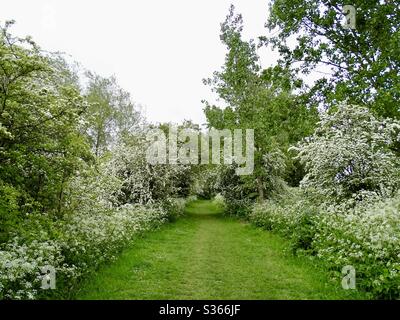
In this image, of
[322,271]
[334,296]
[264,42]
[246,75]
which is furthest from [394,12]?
[334,296]

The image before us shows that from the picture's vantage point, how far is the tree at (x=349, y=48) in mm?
15297

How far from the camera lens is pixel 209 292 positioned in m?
8.45

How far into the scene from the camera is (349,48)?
17.2 m

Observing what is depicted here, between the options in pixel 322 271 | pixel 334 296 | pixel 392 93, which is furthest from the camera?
pixel 392 93

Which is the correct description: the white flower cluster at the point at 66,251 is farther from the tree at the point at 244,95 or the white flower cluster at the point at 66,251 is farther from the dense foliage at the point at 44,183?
the tree at the point at 244,95

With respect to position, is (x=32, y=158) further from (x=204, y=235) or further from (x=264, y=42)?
(x=264, y=42)

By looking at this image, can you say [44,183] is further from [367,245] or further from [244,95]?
[244,95]

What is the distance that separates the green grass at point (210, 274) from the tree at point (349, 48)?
6.93 m

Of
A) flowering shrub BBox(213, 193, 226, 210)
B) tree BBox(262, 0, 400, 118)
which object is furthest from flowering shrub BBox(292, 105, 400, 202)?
flowering shrub BBox(213, 193, 226, 210)

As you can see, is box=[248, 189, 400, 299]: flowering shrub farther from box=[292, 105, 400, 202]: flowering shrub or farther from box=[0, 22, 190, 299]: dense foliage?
box=[0, 22, 190, 299]: dense foliage

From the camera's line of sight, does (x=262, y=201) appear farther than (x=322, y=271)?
Yes

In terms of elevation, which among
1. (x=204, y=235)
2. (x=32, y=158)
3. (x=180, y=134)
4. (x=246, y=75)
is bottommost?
(x=204, y=235)

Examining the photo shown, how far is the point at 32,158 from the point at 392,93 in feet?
43.0

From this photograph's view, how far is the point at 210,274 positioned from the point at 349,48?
12498 mm
